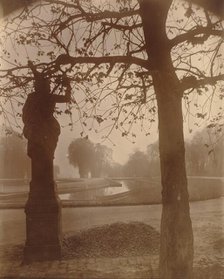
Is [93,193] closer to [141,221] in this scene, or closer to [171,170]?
[141,221]

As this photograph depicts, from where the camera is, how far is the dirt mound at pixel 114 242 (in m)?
10.5

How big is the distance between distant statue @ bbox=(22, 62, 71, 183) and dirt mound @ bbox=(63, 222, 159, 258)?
2173 millimetres

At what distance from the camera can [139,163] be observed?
24.4 meters

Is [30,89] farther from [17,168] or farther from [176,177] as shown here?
[17,168]

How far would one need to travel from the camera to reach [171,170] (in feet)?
25.2

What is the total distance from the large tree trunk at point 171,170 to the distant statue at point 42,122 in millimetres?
2073

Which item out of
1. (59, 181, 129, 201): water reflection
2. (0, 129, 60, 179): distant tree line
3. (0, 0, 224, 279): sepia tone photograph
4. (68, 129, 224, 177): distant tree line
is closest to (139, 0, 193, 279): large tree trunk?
(0, 0, 224, 279): sepia tone photograph

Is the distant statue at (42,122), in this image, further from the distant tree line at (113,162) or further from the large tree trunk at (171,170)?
the distant tree line at (113,162)

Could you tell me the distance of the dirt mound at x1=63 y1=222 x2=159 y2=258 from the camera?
10.5 m

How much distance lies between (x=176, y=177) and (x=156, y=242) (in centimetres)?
390

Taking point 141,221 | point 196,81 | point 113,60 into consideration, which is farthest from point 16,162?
point 196,81

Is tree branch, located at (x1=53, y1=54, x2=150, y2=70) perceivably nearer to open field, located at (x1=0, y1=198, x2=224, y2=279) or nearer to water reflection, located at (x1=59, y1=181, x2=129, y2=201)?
open field, located at (x1=0, y1=198, x2=224, y2=279)

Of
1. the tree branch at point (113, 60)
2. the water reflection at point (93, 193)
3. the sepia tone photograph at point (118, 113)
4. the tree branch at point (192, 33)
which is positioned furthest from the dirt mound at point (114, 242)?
the water reflection at point (93, 193)

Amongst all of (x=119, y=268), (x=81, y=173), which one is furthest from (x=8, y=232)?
(x=81, y=173)
